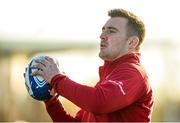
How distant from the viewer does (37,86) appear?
6.18 meters

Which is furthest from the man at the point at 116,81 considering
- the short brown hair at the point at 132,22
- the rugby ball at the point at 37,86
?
the rugby ball at the point at 37,86

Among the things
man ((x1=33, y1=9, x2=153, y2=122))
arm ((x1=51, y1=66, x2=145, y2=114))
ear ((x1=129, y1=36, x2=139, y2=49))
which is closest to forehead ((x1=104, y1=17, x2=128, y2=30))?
man ((x1=33, y1=9, x2=153, y2=122))

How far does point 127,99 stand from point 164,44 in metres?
14.2

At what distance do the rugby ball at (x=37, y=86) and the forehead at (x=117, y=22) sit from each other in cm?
74

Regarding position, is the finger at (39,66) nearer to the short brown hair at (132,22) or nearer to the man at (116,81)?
the man at (116,81)

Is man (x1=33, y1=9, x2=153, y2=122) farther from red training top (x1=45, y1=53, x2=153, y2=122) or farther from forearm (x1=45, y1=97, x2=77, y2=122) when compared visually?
forearm (x1=45, y1=97, x2=77, y2=122)

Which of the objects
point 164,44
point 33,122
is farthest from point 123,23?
point 164,44

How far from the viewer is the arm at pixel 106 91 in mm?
5410

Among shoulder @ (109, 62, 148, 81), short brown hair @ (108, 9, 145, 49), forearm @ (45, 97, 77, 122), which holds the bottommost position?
forearm @ (45, 97, 77, 122)

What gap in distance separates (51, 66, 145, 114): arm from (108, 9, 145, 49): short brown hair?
0.51m

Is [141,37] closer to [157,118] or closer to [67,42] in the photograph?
[67,42]

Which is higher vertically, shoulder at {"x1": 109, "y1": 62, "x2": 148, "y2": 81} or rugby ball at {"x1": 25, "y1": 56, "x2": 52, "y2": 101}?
shoulder at {"x1": 109, "y1": 62, "x2": 148, "y2": 81}

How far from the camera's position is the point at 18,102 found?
64.4 ft

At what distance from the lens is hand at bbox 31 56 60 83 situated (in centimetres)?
568
